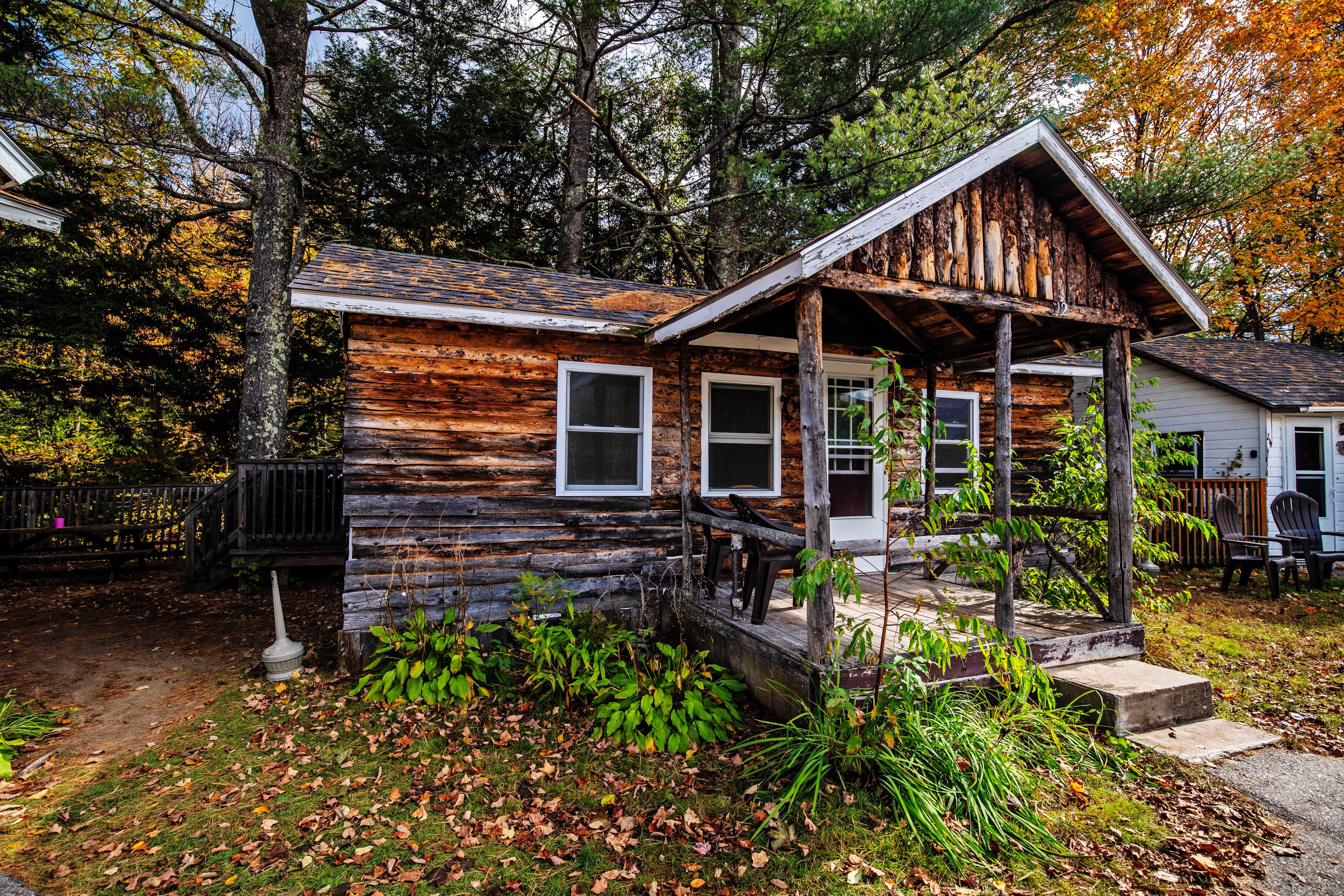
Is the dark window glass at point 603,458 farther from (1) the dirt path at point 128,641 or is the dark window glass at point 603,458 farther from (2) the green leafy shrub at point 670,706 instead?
(1) the dirt path at point 128,641

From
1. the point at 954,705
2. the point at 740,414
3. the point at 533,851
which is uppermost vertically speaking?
the point at 740,414

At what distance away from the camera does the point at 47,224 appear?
4879mm

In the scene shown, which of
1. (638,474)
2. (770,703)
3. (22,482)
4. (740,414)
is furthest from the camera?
(22,482)

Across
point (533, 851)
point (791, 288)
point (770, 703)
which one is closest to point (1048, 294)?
point (791, 288)

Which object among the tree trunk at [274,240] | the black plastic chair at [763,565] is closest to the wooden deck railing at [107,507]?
the tree trunk at [274,240]

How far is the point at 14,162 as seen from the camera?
15.9 feet

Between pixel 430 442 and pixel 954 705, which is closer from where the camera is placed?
pixel 954 705

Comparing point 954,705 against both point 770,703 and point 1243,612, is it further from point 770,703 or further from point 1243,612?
point 1243,612

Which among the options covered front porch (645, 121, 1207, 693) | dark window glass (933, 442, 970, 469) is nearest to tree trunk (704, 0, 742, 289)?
dark window glass (933, 442, 970, 469)

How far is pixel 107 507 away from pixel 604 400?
9.60 meters

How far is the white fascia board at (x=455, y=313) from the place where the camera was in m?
5.23

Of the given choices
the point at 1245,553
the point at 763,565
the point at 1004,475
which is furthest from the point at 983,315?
the point at 1245,553

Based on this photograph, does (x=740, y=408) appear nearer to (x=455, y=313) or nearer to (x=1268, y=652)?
(x=455, y=313)

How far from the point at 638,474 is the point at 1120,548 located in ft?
15.3
